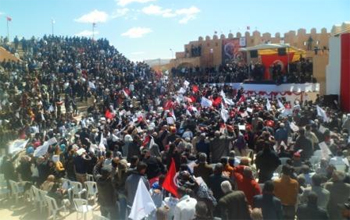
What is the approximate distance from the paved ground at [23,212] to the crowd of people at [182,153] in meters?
0.49

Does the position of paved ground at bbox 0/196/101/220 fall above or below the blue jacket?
below

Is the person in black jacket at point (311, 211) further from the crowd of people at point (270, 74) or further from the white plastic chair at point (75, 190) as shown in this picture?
the crowd of people at point (270, 74)

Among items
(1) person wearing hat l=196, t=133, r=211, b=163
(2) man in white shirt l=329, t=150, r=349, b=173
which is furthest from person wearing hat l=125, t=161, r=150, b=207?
(2) man in white shirt l=329, t=150, r=349, b=173

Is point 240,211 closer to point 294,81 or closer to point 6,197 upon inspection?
point 6,197

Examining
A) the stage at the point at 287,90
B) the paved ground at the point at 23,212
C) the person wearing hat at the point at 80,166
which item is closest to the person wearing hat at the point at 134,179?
the paved ground at the point at 23,212

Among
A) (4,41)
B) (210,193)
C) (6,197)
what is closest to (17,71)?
(4,41)

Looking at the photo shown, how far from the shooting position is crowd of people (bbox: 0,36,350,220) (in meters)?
5.97

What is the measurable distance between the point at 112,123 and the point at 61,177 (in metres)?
5.38

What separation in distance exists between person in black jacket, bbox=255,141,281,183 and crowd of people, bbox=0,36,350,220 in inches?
0.8

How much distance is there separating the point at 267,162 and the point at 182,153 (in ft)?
6.11

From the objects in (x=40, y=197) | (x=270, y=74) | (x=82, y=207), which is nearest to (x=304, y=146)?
(x=82, y=207)

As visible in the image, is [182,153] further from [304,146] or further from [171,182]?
[304,146]

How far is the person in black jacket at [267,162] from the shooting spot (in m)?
7.79

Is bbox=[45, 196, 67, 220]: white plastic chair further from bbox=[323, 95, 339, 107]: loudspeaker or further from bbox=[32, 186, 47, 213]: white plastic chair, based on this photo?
bbox=[323, 95, 339, 107]: loudspeaker
